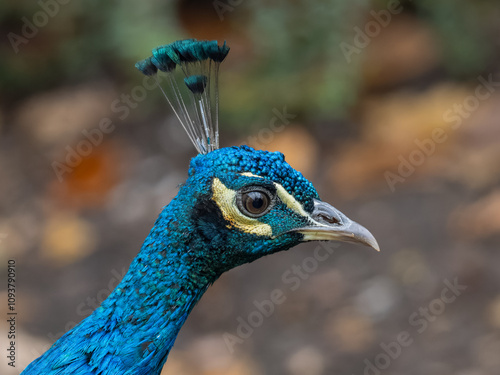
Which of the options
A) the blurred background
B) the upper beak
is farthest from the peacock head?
the blurred background

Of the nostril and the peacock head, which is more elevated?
the peacock head

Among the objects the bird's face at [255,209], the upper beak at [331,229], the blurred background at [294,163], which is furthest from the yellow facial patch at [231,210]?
the blurred background at [294,163]

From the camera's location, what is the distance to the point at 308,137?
395 cm

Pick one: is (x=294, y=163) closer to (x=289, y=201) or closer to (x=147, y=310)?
(x=289, y=201)

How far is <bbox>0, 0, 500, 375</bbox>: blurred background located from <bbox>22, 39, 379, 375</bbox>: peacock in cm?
159

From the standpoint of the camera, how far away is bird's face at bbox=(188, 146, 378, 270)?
4.83 feet

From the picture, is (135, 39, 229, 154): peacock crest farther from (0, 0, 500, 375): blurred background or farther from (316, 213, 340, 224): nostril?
(0, 0, 500, 375): blurred background

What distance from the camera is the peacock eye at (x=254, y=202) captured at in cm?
147

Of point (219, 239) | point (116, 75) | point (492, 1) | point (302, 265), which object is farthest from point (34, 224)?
point (492, 1)

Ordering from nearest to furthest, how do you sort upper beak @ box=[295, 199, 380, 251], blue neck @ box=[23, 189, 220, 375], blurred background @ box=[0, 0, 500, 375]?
blue neck @ box=[23, 189, 220, 375] → upper beak @ box=[295, 199, 380, 251] → blurred background @ box=[0, 0, 500, 375]

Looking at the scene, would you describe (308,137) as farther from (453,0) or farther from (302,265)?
(453,0)

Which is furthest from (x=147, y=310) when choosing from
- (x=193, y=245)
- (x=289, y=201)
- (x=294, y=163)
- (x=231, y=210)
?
(x=294, y=163)

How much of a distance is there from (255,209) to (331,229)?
0.19 m

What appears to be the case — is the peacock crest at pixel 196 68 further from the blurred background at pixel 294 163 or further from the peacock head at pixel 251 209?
the blurred background at pixel 294 163
